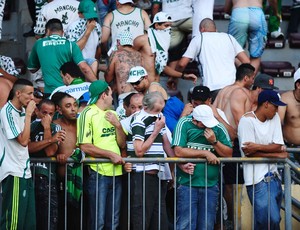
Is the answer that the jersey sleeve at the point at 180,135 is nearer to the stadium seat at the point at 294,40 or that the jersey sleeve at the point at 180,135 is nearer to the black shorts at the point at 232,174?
A: the black shorts at the point at 232,174

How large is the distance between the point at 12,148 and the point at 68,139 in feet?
3.06

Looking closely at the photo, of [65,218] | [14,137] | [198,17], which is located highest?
[198,17]

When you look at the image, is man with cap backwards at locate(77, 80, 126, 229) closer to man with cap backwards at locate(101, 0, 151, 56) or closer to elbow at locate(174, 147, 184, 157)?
elbow at locate(174, 147, 184, 157)

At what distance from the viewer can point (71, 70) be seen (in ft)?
49.4

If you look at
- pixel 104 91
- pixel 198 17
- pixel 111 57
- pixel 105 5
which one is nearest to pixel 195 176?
pixel 104 91

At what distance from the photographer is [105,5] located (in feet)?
59.9

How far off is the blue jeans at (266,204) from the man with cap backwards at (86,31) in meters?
3.85

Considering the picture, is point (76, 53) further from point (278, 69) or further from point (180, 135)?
point (278, 69)

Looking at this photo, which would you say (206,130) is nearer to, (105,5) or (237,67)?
(237,67)

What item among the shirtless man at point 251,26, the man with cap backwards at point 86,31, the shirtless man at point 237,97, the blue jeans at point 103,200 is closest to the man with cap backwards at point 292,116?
the shirtless man at point 237,97

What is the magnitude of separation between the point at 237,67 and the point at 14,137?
15.3ft

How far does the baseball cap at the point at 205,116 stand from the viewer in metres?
13.3

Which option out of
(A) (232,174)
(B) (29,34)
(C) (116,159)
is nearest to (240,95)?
(A) (232,174)

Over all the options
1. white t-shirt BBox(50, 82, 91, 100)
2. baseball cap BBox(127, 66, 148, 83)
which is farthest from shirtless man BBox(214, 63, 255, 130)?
white t-shirt BBox(50, 82, 91, 100)
